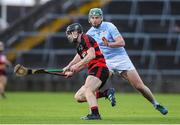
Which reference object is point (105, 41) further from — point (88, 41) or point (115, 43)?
point (88, 41)

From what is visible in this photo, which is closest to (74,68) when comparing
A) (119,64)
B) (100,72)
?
(100,72)

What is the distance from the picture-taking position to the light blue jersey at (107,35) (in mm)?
16719

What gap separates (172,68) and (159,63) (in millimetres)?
738

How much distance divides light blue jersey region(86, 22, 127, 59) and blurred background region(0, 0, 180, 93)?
15762 millimetres

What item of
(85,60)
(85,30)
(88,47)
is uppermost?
(88,47)

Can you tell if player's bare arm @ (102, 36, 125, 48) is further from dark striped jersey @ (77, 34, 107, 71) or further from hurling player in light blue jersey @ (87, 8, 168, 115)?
dark striped jersey @ (77, 34, 107, 71)

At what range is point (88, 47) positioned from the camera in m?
15.4

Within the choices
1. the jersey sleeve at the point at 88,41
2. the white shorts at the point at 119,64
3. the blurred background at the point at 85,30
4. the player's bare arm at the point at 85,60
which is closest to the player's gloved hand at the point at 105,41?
the jersey sleeve at the point at 88,41

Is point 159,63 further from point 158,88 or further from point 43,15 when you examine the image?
point 43,15

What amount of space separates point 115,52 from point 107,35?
505mm

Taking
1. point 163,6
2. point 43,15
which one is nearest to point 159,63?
point 163,6

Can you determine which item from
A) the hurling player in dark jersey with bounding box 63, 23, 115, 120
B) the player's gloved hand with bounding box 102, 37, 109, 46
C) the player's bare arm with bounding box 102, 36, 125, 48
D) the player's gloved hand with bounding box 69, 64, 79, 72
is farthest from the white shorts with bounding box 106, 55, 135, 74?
the player's gloved hand with bounding box 69, 64, 79, 72

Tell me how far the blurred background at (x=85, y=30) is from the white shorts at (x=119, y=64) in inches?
621

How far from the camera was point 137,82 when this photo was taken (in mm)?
16812
